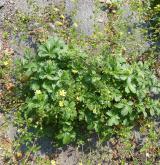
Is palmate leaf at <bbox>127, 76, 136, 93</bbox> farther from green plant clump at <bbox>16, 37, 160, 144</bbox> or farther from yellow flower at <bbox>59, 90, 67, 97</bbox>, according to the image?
yellow flower at <bbox>59, 90, 67, 97</bbox>

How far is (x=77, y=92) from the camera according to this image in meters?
4.26

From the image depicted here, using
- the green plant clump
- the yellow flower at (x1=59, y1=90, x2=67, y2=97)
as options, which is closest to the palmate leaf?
the green plant clump

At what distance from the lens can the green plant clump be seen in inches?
165

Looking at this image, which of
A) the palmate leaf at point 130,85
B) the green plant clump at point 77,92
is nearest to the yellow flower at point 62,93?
the green plant clump at point 77,92

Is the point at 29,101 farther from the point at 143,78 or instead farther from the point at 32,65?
the point at 143,78

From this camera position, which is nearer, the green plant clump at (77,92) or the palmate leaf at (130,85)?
the green plant clump at (77,92)

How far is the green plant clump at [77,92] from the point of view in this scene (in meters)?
4.20

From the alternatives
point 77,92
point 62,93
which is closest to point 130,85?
point 77,92

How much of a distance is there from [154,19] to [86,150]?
2.02 m

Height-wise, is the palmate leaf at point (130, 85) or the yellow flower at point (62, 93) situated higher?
the yellow flower at point (62, 93)

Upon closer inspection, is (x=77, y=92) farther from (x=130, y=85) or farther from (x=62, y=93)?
(x=130, y=85)

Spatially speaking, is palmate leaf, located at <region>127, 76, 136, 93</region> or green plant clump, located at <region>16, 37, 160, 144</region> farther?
palmate leaf, located at <region>127, 76, 136, 93</region>

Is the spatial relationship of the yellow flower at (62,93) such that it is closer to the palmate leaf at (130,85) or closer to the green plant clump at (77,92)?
the green plant clump at (77,92)

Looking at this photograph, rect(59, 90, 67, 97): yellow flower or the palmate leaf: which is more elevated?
rect(59, 90, 67, 97): yellow flower
